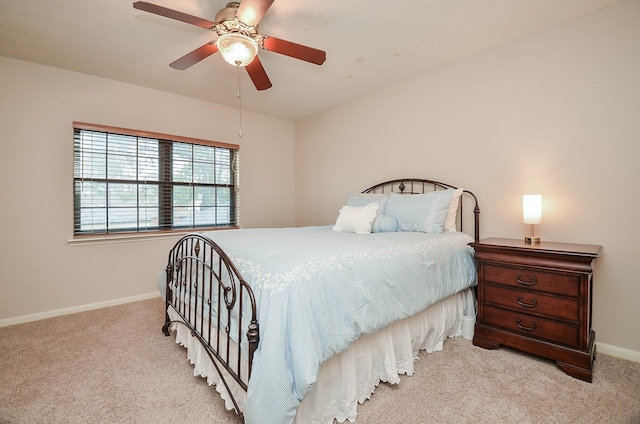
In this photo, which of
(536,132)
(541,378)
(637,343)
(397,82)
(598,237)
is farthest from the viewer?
(397,82)

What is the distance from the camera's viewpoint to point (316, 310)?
127 cm

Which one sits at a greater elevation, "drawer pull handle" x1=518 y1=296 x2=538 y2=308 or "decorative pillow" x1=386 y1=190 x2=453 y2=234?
"decorative pillow" x1=386 y1=190 x2=453 y2=234

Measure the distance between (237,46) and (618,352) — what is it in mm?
3378

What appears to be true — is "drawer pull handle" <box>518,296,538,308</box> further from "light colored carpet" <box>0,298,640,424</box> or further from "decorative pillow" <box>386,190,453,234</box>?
"decorative pillow" <box>386,190,453,234</box>

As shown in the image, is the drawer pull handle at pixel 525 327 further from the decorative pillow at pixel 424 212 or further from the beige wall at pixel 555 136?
the decorative pillow at pixel 424 212

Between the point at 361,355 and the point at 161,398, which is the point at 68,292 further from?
the point at 361,355

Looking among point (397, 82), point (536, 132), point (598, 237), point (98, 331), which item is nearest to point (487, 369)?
point (598, 237)

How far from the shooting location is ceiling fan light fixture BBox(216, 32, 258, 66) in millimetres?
1852

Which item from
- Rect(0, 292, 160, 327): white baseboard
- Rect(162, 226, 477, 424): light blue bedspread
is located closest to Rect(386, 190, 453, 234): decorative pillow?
Rect(162, 226, 477, 424): light blue bedspread

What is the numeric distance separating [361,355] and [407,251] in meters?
0.70

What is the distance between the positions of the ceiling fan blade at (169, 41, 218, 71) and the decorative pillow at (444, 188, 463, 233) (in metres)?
2.27

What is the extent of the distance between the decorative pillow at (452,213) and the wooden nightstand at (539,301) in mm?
473

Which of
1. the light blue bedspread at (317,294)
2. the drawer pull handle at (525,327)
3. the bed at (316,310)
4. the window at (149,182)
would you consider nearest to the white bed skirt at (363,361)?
the bed at (316,310)

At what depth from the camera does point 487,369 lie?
6.14 feet
